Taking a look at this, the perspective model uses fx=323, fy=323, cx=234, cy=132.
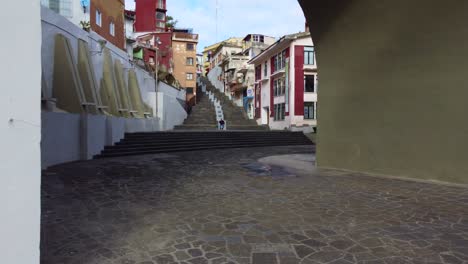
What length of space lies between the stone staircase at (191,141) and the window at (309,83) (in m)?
5.08

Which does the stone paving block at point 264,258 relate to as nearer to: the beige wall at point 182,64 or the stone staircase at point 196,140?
the stone staircase at point 196,140

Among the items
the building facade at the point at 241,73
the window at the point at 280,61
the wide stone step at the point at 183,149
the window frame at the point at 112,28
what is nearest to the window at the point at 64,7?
the window frame at the point at 112,28

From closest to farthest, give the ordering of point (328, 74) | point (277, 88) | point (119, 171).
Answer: point (119, 171), point (328, 74), point (277, 88)

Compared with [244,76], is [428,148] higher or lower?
lower

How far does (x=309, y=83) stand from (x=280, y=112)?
4.22 m

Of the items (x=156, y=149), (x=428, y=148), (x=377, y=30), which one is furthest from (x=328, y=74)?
(x=156, y=149)

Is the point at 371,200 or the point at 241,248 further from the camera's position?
the point at 371,200

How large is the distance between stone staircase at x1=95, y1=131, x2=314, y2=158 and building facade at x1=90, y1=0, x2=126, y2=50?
10.0m

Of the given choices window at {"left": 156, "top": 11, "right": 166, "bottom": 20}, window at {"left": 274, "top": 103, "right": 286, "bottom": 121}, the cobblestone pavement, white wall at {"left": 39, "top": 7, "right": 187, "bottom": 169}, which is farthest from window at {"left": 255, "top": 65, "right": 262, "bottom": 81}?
the cobblestone pavement

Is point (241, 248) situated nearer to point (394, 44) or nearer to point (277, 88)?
point (394, 44)

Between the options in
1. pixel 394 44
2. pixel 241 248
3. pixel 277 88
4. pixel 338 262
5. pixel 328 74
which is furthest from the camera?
pixel 277 88

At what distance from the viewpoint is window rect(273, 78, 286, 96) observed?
29928mm

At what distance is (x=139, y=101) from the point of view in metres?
22.6

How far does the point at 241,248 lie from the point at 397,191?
175 inches
